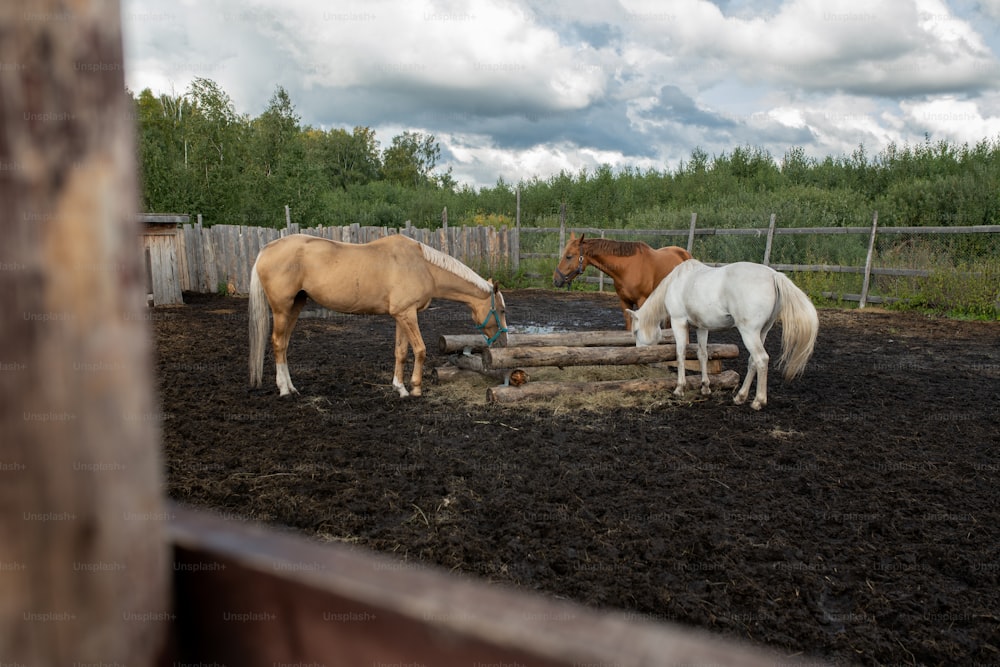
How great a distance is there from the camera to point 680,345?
6582mm

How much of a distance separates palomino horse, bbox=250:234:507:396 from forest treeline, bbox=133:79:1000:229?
13.2 m

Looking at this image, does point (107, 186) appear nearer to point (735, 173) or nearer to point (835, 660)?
point (835, 660)

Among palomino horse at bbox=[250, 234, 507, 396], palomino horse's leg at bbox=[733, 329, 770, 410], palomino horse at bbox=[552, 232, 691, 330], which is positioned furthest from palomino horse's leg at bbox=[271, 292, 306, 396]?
palomino horse's leg at bbox=[733, 329, 770, 410]

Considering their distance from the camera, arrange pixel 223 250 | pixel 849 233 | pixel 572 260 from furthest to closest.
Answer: pixel 223 250
pixel 849 233
pixel 572 260

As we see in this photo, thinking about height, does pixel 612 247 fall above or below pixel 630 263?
above

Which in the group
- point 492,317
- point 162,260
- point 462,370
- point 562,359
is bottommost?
point 462,370

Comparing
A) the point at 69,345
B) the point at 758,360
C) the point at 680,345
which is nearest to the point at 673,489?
the point at 758,360

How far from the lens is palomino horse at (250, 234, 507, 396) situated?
6184 mm

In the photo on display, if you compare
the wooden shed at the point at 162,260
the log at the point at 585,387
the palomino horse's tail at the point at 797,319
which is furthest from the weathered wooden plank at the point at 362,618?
the wooden shed at the point at 162,260

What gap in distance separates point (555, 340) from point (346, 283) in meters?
2.39

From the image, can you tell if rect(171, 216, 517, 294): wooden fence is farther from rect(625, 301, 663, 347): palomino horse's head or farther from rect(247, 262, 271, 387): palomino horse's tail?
rect(625, 301, 663, 347): palomino horse's head

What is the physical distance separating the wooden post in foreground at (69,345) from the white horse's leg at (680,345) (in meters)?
6.40

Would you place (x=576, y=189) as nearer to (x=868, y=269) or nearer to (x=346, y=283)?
(x=868, y=269)

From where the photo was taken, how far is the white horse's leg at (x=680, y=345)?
6522 millimetres
